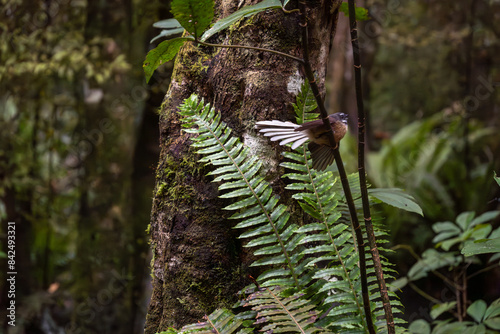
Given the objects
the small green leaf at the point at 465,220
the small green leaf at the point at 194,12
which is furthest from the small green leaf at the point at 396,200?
the small green leaf at the point at 465,220

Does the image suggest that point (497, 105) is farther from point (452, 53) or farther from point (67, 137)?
point (67, 137)

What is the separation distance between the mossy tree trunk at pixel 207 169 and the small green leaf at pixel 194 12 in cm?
43

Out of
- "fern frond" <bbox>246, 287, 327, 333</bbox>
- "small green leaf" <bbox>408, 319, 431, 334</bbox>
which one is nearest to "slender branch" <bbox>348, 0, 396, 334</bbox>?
"fern frond" <bbox>246, 287, 327, 333</bbox>

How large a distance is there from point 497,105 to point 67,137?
4885 millimetres

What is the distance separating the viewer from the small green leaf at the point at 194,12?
2.75ft

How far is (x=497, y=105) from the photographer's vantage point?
480 cm

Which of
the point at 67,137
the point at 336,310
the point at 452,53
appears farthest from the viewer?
the point at 452,53

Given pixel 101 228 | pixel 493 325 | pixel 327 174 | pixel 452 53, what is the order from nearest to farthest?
pixel 327 174
pixel 493 325
pixel 101 228
pixel 452 53

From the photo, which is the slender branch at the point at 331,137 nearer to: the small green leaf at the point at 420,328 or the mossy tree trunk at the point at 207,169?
the mossy tree trunk at the point at 207,169

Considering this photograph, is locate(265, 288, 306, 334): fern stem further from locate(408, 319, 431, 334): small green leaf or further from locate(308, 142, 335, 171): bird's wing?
locate(408, 319, 431, 334): small green leaf

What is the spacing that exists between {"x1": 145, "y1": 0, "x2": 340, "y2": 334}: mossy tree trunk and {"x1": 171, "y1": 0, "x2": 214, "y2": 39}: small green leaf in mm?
429

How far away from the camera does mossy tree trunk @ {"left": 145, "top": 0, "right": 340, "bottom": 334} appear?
48.4 inches

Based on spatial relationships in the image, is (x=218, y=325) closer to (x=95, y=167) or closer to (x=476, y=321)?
(x=476, y=321)

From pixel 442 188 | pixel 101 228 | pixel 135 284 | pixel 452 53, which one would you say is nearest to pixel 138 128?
pixel 101 228
